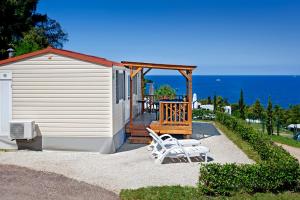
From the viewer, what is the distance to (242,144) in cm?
1348

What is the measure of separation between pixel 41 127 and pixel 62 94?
4.10 feet

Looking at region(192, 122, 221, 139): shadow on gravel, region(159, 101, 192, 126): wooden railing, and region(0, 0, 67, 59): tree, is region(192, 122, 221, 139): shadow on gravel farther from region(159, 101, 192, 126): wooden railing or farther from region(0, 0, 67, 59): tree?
region(0, 0, 67, 59): tree

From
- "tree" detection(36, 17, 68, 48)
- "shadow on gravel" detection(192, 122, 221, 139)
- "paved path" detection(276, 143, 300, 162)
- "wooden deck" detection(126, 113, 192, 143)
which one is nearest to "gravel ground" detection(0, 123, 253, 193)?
"wooden deck" detection(126, 113, 192, 143)

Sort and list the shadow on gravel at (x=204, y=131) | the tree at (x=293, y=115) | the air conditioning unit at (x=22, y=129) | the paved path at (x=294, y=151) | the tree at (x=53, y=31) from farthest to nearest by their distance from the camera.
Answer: the tree at (x=293, y=115)
the tree at (x=53, y=31)
the shadow on gravel at (x=204, y=131)
the paved path at (x=294, y=151)
the air conditioning unit at (x=22, y=129)

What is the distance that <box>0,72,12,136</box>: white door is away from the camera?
1197 cm

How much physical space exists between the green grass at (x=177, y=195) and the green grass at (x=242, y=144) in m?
3.42

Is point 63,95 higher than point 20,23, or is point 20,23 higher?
point 20,23

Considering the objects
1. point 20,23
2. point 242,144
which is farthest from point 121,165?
point 20,23

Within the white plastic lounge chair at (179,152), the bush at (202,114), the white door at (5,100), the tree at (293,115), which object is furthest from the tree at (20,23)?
the tree at (293,115)

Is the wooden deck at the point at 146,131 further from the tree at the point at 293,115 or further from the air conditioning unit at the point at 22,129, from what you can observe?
the tree at the point at 293,115

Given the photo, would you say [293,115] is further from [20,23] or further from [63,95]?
[63,95]

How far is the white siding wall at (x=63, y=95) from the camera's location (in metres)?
11.7

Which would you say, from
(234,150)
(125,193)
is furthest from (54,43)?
(125,193)

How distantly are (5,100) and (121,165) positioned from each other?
456 centimetres
